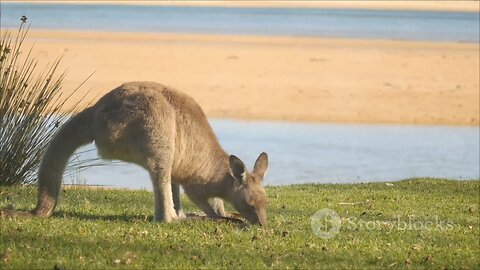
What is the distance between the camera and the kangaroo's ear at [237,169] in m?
7.70

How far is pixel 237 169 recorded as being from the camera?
7738 mm

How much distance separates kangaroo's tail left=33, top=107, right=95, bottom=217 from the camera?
7613mm

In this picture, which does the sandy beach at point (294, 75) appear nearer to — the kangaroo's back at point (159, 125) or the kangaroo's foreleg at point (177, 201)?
the kangaroo's foreleg at point (177, 201)

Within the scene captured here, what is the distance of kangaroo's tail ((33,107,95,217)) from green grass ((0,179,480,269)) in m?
0.16

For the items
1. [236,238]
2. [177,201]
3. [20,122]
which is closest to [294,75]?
[20,122]

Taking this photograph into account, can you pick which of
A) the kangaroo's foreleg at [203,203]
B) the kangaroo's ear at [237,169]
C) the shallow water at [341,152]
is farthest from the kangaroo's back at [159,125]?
the shallow water at [341,152]

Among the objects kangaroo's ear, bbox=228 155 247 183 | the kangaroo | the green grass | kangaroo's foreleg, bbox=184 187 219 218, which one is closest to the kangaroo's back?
the kangaroo

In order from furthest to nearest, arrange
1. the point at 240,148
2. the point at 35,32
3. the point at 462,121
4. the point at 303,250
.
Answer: the point at 35,32 → the point at 462,121 → the point at 240,148 → the point at 303,250

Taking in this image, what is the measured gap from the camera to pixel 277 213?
8.86 m

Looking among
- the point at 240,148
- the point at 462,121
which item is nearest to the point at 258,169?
the point at 240,148

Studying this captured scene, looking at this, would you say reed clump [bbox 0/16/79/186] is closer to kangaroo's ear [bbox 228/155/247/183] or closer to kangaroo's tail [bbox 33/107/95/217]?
kangaroo's tail [bbox 33/107/95/217]

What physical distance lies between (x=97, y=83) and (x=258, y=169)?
16677 mm

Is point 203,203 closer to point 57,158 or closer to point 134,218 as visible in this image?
point 134,218

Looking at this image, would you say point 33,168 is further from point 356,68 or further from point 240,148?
A: point 356,68
